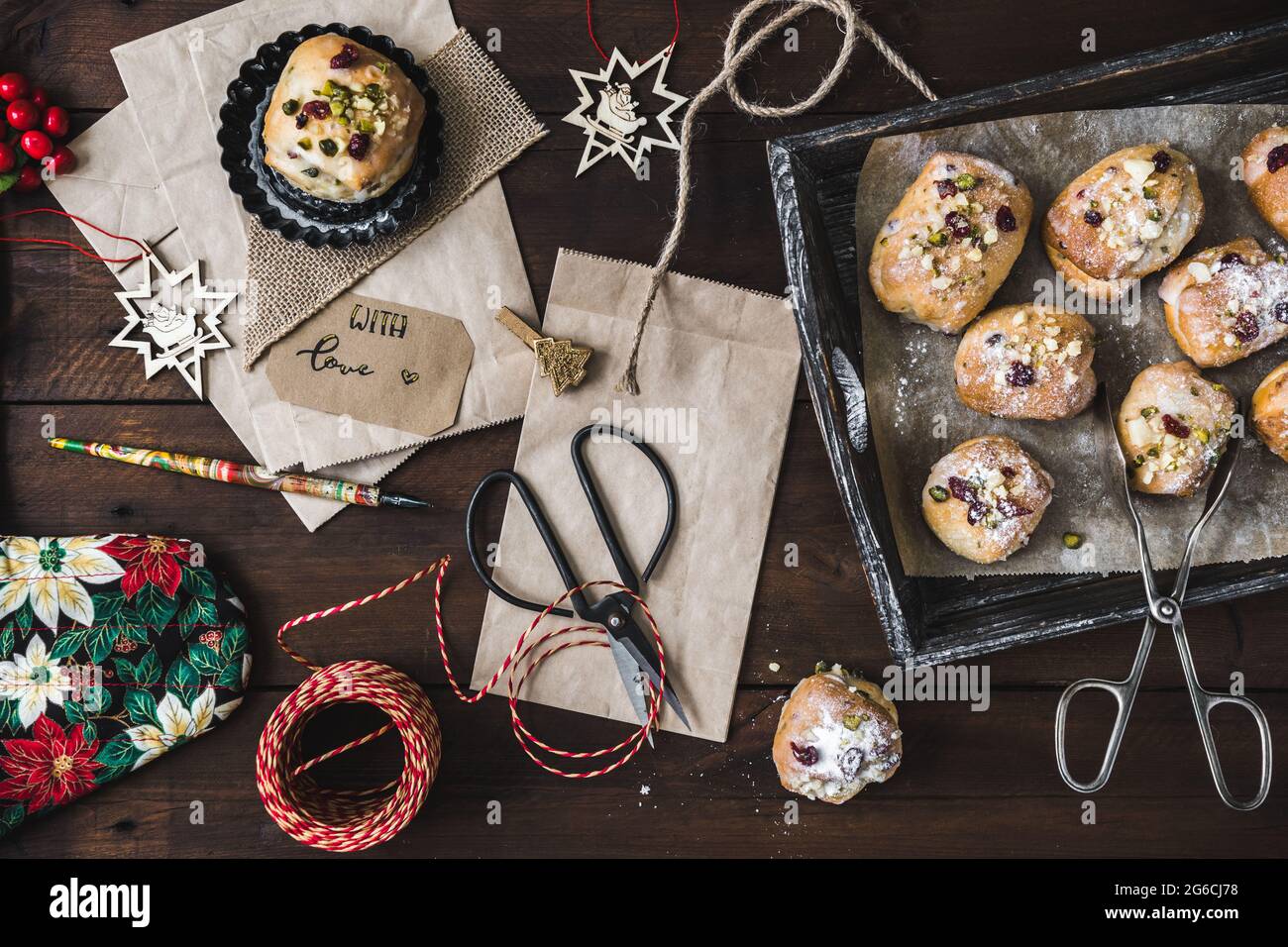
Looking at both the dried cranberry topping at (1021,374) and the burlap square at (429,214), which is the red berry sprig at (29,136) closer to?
the burlap square at (429,214)

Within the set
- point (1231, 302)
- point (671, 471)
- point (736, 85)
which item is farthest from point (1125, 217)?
point (671, 471)

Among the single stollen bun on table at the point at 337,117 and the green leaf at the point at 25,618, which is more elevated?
the single stollen bun on table at the point at 337,117

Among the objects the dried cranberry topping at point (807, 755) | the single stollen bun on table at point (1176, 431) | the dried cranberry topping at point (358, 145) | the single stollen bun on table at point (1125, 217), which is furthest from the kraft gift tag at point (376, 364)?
the single stollen bun on table at point (1176, 431)

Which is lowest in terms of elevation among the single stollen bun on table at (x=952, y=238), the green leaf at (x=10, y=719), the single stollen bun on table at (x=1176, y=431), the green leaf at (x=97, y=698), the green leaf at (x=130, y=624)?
the green leaf at (x=10, y=719)

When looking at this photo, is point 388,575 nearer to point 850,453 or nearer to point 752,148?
point 850,453

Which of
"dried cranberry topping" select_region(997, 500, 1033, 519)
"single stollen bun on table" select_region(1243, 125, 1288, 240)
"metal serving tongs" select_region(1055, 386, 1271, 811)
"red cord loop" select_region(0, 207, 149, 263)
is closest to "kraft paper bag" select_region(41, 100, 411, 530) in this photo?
"red cord loop" select_region(0, 207, 149, 263)
